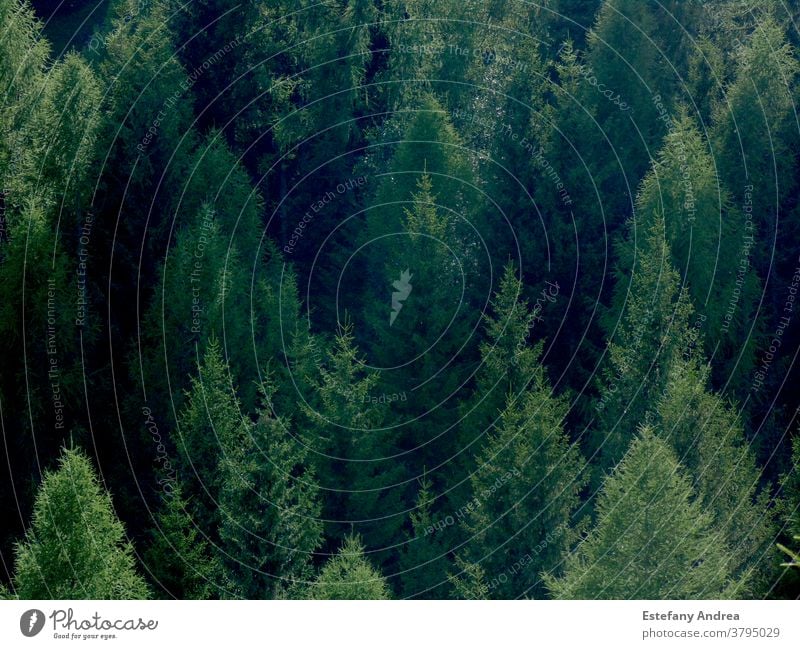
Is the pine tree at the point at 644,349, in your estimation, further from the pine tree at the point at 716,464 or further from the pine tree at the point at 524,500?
the pine tree at the point at 524,500

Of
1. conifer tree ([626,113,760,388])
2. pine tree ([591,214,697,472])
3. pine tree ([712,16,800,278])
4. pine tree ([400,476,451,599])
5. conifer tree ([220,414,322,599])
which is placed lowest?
conifer tree ([220,414,322,599])

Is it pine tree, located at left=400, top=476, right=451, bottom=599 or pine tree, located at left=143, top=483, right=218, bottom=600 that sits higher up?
pine tree, located at left=400, top=476, right=451, bottom=599

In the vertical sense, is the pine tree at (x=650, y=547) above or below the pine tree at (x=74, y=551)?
above

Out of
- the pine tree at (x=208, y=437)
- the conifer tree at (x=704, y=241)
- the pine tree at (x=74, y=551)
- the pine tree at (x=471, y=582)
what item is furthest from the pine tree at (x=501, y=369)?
the pine tree at (x=74, y=551)

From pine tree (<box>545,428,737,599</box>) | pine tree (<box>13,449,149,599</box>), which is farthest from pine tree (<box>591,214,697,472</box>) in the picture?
pine tree (<box>13,449,149,599</box>)

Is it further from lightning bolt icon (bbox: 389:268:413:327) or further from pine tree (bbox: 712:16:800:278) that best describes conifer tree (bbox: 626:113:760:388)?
lightning bolt icon (bbox: 389:268:413:327)

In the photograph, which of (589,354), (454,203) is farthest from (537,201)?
(589,354)

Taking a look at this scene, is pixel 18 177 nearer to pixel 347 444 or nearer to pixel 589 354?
pixel 347 444
